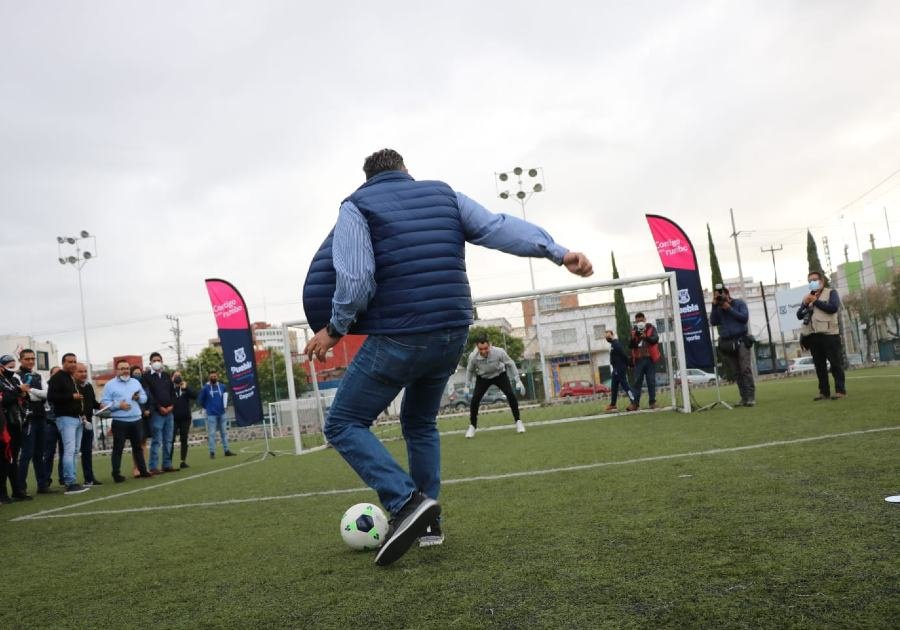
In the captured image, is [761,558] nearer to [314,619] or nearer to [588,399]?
[314,619]

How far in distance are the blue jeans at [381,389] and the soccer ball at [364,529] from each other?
35 centimetres

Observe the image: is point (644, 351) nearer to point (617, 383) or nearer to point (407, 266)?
point (617, 383)

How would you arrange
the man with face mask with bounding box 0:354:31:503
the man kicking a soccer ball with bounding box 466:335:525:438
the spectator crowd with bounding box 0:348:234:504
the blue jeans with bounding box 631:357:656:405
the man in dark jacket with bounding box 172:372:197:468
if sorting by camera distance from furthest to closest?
1. the blue jeans with bounding box 631:357:656:405
2. the man in dark jacket with bounding box 172:372:197:468
3. the man kicking a soccer ball with bounding box 466:335:525:438
4. the spectator crowd with bounding box 0:348:234:504
5. the man with face mask with bounding box 0:354:31:503

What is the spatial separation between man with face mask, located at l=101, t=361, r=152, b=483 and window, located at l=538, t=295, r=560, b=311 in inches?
303

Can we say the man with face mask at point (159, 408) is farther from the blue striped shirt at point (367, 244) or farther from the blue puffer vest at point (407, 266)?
the blue striped shirt at point (367, 244)

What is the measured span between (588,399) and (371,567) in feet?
46.0

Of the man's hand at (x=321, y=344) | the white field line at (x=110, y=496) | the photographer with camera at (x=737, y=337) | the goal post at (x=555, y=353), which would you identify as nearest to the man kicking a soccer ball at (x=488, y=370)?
the goal post at (x=555, y=353)

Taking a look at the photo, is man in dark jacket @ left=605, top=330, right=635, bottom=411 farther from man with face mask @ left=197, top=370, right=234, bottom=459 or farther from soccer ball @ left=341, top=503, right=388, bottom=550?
soccer ball @ left=341, top=503, right=388, bottom=550

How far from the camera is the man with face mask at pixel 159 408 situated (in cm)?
1193

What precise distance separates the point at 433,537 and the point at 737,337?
938 cm

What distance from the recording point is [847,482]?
3959mm

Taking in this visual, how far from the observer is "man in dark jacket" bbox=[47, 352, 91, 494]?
10055 millimetres

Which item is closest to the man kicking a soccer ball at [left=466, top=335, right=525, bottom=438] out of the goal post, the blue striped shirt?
the goal post

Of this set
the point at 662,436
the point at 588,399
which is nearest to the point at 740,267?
the point at 588,399
